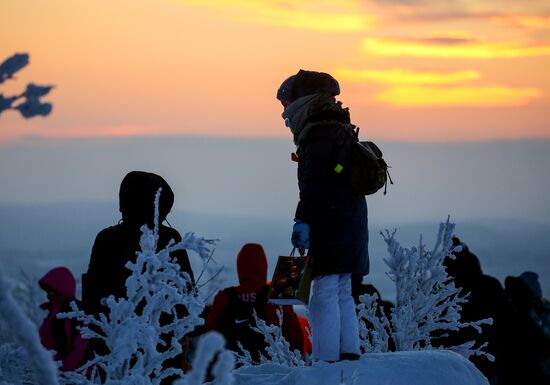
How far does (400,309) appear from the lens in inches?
345

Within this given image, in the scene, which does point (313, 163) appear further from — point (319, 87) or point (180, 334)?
point (180, 334)

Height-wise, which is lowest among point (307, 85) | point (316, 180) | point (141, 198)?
point (141, 198)

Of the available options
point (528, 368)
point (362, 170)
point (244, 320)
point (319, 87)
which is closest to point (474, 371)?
point (362, 170)

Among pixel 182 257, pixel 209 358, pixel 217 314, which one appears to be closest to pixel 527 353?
pixel 217 314

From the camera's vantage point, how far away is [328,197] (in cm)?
676

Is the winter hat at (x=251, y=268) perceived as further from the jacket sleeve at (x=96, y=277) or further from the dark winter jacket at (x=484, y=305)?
the jacket sleeve at (x=96, y=277)

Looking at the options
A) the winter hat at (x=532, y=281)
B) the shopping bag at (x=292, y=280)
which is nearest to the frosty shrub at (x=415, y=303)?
the shopping bag at (x=292, y=280)

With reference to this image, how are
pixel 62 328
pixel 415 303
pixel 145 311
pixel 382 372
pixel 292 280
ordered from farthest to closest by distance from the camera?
1. pixel 415 303
2. pixel 62 328
3. pixel 292 280
4. pixel 382 372
5. pixel 145 311

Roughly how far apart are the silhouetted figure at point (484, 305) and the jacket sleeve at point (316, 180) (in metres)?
3.89

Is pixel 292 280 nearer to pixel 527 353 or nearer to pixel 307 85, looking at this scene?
pixel 307 85

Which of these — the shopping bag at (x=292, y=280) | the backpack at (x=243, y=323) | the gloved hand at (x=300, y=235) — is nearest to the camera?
the gloved hand at (x=300, y=235)

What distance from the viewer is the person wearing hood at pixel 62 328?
828cm

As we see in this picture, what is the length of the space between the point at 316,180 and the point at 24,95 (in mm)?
4154

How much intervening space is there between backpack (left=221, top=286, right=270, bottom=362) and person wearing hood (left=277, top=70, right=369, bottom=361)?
2.60 metres
